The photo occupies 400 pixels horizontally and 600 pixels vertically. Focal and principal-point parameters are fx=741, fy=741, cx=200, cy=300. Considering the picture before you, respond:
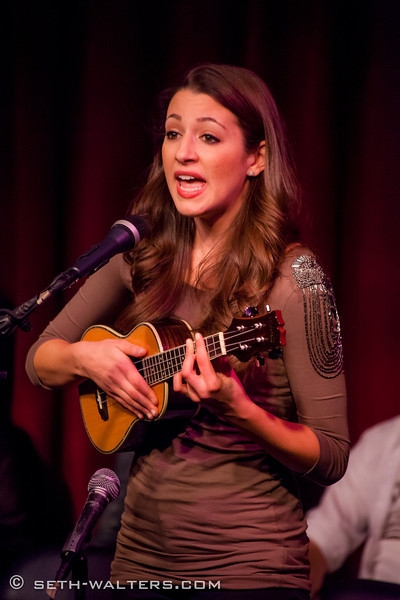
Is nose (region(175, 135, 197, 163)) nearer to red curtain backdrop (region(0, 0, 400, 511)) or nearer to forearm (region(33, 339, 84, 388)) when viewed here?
forearm (region(33, 339, 84, 388))

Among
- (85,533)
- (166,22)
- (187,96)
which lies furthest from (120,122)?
(85,533)

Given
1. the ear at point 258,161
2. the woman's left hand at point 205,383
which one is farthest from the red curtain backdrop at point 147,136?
the woman's left hand at point 205,383

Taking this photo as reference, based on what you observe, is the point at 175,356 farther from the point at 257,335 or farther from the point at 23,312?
the point at 23,312

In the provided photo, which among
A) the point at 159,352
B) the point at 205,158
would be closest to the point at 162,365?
the point at 159,352

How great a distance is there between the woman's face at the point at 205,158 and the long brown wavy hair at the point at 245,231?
0.03m

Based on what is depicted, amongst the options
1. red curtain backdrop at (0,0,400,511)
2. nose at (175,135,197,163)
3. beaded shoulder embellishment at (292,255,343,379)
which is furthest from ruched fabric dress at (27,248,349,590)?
red curtain backdrop at (0,0,400,511)

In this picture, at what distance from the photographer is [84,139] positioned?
3000mm

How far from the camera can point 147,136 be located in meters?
2.98

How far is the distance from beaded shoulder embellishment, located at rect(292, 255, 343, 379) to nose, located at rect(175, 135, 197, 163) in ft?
1.32

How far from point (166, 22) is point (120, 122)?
1.39ft

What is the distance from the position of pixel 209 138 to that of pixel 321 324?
1.80 feet

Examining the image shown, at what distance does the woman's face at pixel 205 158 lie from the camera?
183cm

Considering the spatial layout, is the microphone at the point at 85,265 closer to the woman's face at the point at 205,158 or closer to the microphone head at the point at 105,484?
the woman's face at the point at 205,158

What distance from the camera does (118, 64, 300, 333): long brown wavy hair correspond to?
5.85 feet
